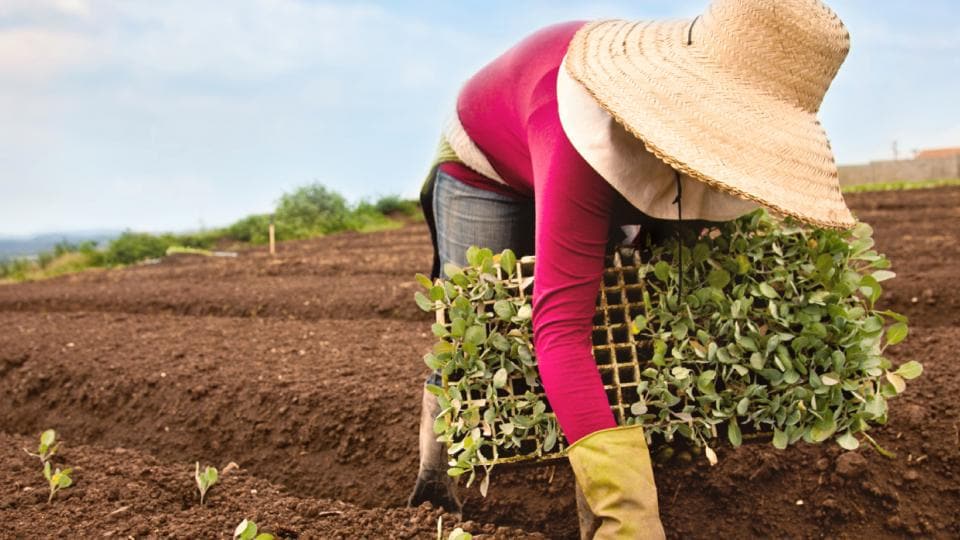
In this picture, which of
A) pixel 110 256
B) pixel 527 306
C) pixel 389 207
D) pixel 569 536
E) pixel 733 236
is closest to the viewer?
pixel 527 306

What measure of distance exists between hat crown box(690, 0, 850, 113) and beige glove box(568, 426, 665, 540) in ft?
2.33

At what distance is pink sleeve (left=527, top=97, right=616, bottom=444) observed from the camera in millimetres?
1570

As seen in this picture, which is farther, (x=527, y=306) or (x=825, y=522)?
(x=825, y=522)

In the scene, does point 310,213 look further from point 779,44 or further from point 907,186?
point 779,44

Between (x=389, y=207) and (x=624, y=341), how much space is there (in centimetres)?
2192

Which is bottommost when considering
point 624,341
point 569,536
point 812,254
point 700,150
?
point 569,536

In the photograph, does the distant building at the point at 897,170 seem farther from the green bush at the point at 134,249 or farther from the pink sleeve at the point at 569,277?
the pink sleeve at the point at 569,277

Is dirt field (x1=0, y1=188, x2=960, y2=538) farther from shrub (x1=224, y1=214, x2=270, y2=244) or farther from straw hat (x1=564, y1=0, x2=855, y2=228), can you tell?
shrub (x1=224, y1=214, x2=270, y2=244)

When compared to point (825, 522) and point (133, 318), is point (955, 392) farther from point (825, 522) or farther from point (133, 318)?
point (133, 318)

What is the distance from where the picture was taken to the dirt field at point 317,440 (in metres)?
2.41

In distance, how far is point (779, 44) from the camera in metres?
1.55

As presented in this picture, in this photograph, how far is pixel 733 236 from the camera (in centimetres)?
195

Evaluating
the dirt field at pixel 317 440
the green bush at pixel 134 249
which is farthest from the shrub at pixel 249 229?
the dirt field at pixel 317 440

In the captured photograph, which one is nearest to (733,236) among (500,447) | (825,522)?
(500,447)
